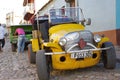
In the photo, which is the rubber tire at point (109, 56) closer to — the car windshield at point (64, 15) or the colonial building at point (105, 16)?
the car windshield at point (64, 15)

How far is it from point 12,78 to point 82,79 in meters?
1.96

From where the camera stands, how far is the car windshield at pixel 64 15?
31.6 feet

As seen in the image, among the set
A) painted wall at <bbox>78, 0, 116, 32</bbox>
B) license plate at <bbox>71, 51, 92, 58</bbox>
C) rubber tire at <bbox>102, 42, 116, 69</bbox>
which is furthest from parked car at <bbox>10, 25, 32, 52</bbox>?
license plate at <bbox>71, 51, 92, 58</bbox>

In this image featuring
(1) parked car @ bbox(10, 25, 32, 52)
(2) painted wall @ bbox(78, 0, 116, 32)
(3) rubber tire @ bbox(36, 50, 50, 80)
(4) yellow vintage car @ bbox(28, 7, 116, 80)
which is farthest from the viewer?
(1) parked car @ bbox(10, 25, 32, 52)

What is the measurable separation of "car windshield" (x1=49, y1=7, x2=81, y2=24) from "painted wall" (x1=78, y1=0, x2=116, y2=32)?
3873mm

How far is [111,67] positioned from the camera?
28.0ft

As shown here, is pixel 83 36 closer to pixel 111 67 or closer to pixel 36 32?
pixel 111 67

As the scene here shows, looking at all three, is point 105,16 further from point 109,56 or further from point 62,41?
point 62,41

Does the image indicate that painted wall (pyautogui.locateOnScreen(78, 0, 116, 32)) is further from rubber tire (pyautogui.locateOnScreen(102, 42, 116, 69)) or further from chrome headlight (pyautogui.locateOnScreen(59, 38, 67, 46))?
chrome headlight (pyautogui.locateOnScreen(59, 38, 67, 46))

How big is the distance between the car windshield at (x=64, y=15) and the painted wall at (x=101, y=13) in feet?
12.7

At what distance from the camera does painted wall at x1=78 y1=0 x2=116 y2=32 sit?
45.9 feet

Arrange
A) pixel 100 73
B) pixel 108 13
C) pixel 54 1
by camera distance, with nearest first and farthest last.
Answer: pixel 100 73 < pixel 108 13 < pixel 54 1

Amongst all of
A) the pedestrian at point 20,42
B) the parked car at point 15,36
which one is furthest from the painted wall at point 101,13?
the pedestrian at point 20,42

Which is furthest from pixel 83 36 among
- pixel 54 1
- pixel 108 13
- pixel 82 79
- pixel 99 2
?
pixel 54 1
